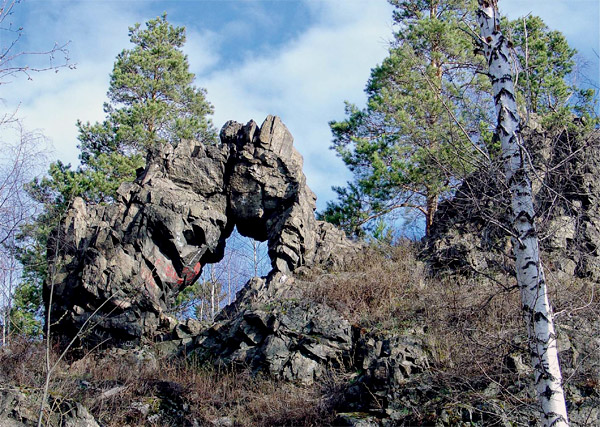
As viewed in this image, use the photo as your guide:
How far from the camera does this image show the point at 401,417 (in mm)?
→ 8695

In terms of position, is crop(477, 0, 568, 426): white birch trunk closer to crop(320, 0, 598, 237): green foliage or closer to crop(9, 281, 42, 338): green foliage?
crop(320, 0, 598, 237): green foliage

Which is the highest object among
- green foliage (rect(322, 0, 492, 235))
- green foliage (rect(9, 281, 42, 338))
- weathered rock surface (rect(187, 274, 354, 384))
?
green foliage (rect(322, 0, 492, 235))

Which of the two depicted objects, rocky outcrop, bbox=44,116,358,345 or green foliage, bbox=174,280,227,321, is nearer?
rocky outcrop, bbox=44,116,358,345

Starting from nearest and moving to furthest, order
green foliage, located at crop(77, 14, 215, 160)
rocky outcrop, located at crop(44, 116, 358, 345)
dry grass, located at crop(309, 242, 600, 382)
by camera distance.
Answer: dry grass, located at crop(309, 242, 600, 382) < rocky outcrop, located at crop(44, 116, 358, 345) < green foliage, located at crop(77, 14, 215, 160)

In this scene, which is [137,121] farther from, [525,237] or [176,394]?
[525,237]

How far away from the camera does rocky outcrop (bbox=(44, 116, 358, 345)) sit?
546 inches

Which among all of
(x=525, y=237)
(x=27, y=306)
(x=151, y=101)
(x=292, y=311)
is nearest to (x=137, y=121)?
(x=151, y=101)

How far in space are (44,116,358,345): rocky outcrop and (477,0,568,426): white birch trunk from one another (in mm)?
9065

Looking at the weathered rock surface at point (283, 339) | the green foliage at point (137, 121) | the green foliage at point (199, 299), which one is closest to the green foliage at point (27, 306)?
the green foliage at point (137, 121)

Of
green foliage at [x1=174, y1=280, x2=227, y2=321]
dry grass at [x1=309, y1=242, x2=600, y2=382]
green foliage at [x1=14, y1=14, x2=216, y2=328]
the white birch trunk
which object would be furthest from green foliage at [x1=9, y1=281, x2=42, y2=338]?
the white birch trunk

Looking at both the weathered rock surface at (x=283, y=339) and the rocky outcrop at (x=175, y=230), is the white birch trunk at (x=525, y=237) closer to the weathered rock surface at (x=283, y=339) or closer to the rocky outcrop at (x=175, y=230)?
the weathered rock surface at (x=283, y=339)

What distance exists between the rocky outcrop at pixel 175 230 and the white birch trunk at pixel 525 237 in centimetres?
906

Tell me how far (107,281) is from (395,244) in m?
7.43

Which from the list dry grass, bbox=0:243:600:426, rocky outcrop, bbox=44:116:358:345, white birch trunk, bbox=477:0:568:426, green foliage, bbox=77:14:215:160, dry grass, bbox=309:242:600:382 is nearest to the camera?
white birch trunk, bbox=477:0:568:426
